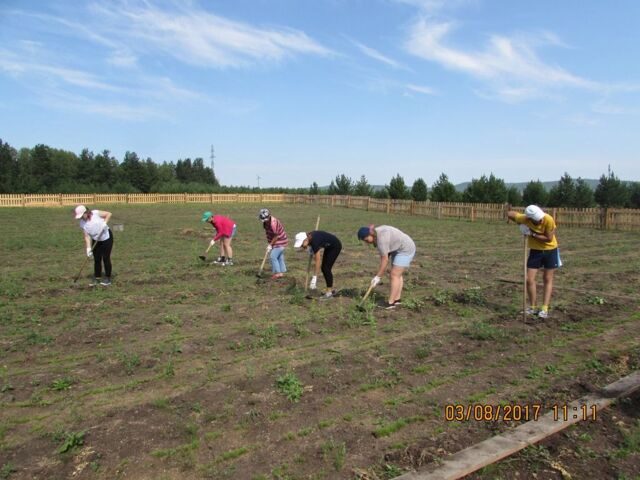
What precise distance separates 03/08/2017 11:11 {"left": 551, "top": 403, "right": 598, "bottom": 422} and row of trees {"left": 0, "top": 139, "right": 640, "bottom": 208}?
3566 cm

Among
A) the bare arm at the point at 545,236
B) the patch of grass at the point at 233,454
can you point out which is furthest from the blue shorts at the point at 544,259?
the patch of grass at the point at 233,454

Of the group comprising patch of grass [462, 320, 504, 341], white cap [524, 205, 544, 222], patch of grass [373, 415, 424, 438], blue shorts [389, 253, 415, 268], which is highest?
white cap [524, 205, 544, 222]

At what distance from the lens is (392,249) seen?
759 cm

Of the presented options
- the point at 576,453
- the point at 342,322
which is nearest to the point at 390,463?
the point at 576,453

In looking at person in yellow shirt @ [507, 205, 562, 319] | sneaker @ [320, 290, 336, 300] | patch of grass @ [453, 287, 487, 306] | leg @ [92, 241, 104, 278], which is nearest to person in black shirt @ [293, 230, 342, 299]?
sneaker @ [320, 290, 336, 300]

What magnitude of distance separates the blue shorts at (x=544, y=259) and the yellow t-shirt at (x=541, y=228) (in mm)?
73

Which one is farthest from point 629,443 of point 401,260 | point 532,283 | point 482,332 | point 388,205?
point 388,205

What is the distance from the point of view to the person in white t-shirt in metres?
9.33

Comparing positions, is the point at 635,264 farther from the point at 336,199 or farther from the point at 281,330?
the point at 336,199

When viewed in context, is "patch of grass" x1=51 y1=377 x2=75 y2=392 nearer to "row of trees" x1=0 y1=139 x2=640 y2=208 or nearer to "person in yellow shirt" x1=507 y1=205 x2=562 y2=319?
"person in yellow shirt" x1=507 y1=205 x2=562 y2=319

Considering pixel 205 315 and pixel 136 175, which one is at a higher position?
pixel 136 175

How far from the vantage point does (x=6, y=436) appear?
3957 millimetres

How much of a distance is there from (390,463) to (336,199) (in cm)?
4676

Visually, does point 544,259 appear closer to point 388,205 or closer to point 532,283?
point 532,283
